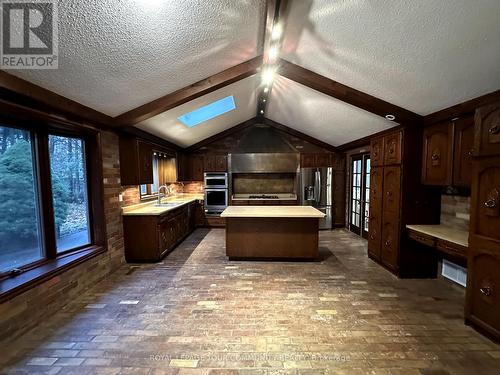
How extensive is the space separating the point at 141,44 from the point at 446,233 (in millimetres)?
3833

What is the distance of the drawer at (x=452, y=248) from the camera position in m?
2.36

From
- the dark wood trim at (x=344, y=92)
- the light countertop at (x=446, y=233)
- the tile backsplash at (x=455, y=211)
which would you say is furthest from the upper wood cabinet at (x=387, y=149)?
the light countertop at (x=446, y=233)

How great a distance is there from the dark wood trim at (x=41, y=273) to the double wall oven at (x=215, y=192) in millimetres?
3352

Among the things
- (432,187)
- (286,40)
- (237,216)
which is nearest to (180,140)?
(237,216)

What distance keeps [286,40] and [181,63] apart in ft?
3.87

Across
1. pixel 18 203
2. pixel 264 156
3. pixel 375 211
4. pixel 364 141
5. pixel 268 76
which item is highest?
pixel 268 76

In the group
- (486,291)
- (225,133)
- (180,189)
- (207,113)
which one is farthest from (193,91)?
(180,189)

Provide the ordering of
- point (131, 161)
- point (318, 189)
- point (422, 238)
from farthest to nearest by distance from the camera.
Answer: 1. point (318, 189)
2. point (131, 161)
3. point (422, 238)

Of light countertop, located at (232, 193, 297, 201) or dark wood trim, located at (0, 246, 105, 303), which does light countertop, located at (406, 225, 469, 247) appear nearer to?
light countertop, located at (232, 193, 297, 201)

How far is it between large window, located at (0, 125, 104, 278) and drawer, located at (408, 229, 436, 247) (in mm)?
4301

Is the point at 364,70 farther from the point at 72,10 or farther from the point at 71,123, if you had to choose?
the point at 71,123

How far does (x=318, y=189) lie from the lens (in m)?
6.10

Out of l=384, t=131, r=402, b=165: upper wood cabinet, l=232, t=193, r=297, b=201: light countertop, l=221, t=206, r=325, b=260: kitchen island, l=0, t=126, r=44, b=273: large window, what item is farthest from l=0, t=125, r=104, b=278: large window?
l=384, t=131, r=402, b=165: upper wood cabinet

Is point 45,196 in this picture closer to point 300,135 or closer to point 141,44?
point 141,44
